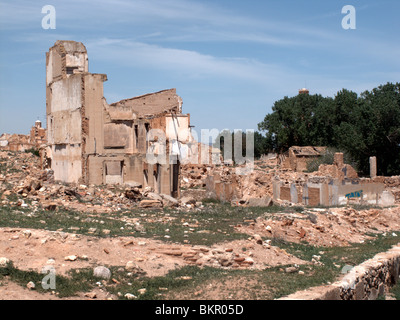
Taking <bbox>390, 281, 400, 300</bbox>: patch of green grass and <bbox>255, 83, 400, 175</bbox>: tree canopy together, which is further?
<bbox>255, 83, 400, 175</bbox>: tree canopy

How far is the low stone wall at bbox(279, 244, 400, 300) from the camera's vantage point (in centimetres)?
739

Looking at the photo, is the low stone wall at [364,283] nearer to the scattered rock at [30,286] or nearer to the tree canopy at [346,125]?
the scattered rock at [30,286]

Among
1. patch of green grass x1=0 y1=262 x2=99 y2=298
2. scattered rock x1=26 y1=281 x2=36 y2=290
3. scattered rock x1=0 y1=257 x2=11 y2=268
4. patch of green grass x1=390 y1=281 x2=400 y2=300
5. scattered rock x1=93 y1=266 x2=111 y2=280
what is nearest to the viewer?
scattered rock x1=26 y1=281 x2=36 y2=290

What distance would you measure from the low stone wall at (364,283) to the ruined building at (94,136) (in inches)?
598

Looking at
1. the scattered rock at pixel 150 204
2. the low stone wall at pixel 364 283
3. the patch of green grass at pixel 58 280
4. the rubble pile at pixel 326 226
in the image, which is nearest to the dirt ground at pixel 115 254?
the patch of green grass at pixel 58 280

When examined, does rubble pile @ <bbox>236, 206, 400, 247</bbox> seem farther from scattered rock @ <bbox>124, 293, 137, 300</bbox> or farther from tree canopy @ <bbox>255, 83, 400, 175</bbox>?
tree canopy @ <bbox>255, 83, 400, 175</bbox>

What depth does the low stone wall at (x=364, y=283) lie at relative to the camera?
7.39m

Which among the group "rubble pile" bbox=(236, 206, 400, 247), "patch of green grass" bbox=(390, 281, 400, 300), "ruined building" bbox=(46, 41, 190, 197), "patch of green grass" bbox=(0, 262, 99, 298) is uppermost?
"ruined building" bbox=(46, 41, 190, 197)

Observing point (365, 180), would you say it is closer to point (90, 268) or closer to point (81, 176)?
point (81, 176)

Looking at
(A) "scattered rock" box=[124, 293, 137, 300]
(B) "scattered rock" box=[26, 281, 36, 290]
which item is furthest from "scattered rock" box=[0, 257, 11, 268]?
(A) "scattered rock" box=[124, 293, 137, 300]

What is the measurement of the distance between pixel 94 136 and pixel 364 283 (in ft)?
61.8

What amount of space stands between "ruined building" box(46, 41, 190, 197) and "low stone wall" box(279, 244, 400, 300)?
49.8ft

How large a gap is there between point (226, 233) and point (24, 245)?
231 inches
